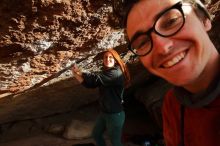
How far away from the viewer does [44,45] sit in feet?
9.78

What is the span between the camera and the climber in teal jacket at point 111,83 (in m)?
3.78

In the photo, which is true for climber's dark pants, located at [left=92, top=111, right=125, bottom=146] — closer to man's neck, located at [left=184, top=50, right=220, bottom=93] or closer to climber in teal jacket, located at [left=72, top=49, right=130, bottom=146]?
climber in teal jacket, located at [left=72, top=49, right=130, bottom=146]

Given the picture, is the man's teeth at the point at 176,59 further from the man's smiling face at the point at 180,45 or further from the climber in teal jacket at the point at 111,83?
the climber in teal jacket at the point at 111,83

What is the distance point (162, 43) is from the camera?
1.29 metres

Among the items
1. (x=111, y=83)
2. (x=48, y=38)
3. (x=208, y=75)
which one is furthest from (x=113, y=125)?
(x=208, y=75)

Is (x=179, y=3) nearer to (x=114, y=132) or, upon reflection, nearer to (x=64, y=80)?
(x=114, y=132)

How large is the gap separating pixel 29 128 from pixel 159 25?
5271mm

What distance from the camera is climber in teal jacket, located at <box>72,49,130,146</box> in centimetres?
378

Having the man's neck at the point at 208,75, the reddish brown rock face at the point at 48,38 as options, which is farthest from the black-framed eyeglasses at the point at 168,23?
the reddish brown rock face at the point at 48,38

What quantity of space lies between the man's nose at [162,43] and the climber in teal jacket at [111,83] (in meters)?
2.43

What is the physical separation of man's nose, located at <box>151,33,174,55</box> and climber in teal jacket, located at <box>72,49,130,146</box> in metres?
2.43

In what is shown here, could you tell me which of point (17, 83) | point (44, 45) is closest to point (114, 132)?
point (17, 83)

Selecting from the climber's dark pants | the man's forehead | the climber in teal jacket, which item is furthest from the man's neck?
the climber's dark pants

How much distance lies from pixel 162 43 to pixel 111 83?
2531mm
